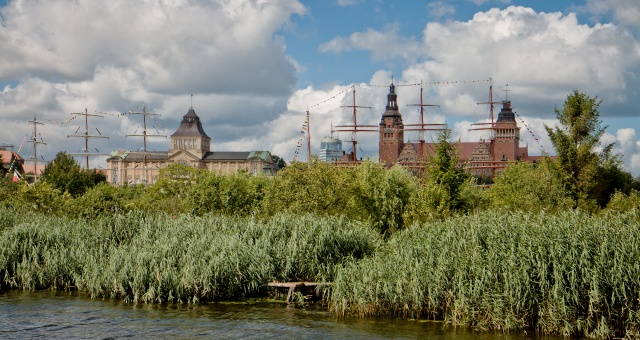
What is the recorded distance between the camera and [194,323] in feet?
75.1

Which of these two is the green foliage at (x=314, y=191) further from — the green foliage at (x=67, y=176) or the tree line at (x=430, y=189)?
the green foliage at (x=67, y=176)

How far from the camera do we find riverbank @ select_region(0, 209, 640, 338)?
2042 cm

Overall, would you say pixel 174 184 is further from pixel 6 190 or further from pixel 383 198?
pixel 383 198

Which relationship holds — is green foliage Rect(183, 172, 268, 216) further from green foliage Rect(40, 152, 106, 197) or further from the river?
green foliage Rect(40, 152, 106, 197)

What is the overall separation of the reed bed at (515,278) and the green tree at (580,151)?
790 inches

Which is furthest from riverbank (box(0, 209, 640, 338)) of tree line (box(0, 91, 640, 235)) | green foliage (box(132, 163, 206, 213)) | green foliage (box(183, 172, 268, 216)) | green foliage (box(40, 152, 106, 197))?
green foliage (box(40, 152, 106, 197))

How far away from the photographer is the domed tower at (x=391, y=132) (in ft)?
623

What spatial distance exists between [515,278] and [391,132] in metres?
171

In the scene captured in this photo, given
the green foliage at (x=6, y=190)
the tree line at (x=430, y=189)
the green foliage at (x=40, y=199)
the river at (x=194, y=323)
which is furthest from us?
the green foliage at (x=6, y=190)

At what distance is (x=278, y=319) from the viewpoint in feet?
78.2

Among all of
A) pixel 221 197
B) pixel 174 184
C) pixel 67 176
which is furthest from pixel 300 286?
pixel 67 176

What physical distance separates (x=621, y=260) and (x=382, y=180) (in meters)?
25.6

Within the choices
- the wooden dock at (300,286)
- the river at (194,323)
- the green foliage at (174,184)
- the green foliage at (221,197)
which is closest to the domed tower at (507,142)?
the green foliage at (174,184)

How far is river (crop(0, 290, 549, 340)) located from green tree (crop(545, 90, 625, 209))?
24.1 m
